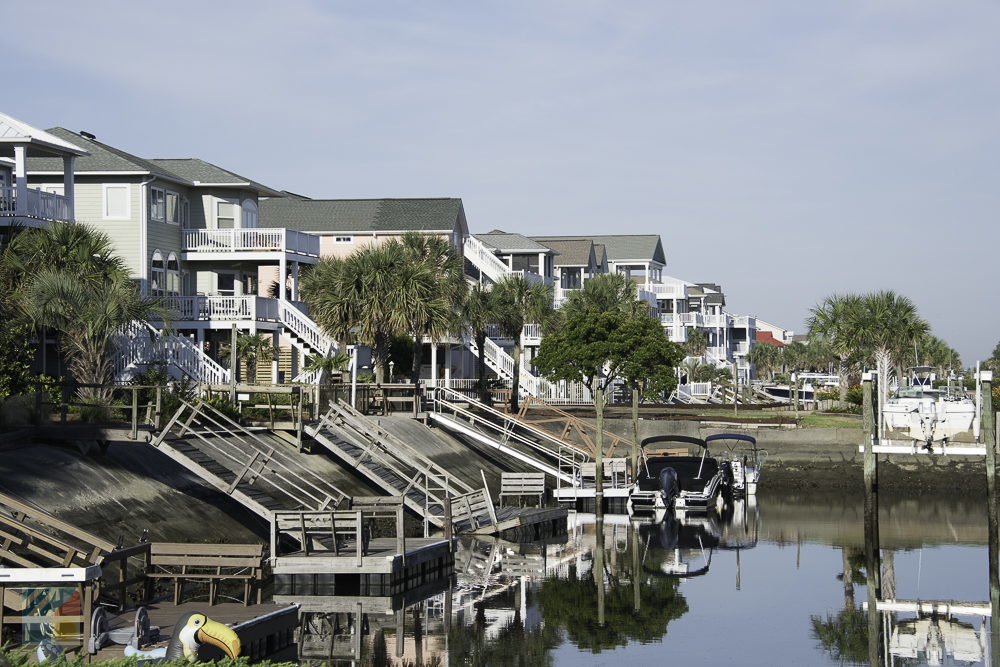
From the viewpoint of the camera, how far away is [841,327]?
6856 cm

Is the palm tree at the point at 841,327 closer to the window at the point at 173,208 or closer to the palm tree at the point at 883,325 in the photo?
the palm tree at the point at 883,325

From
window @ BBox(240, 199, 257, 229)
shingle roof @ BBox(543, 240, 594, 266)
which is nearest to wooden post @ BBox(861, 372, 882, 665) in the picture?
window @ BBox(240, 199, 257, 229)

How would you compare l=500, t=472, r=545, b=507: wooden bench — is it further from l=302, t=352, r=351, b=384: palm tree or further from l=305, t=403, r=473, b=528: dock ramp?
l=302, t=352, r=351, b=384: palm tree

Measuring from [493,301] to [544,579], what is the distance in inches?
1242

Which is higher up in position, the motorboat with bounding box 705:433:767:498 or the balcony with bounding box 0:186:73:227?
the balcony with bounding box 0:186:73:227

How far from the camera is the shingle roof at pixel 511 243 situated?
83.2m

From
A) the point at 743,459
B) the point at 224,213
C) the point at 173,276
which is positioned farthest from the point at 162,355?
the point at 743,459

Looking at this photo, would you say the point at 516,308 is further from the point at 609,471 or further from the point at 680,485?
the point at 680,485

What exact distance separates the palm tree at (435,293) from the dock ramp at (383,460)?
9735mm

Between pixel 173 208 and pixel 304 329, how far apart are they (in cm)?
782

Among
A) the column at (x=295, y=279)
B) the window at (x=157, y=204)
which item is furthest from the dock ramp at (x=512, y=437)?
the window at (x=157, y=204)

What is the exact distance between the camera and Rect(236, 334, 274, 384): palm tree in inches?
1797

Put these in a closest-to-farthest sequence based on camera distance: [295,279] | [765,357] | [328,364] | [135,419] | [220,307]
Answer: [135,419], [328,364], [220,307], [295,279], [765,357]

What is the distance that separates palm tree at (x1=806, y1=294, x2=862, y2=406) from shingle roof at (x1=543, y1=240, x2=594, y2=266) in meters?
23.9
